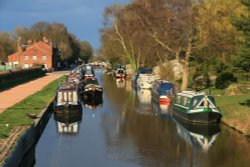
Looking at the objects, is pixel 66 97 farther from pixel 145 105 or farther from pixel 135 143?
pixel 135 143

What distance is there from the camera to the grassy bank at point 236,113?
1043 inches

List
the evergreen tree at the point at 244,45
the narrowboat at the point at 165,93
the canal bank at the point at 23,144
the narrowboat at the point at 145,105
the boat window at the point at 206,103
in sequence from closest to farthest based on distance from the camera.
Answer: the canal bank at the point at 23,144, the evergreen tree at the point at 244,45, the boat window at the point at 206,103, the narrowboat at the point at 145,105, the narrowboat at the point at 165,93

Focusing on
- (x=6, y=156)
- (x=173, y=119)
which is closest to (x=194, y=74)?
(x=173, y=119)

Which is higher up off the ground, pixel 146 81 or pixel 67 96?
pixel 67 96

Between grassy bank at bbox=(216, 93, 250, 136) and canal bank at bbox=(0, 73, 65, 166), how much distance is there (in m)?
11.7

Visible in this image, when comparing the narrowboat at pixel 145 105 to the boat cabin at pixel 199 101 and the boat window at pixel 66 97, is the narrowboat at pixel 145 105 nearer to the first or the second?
the boat window at pixel 66 97

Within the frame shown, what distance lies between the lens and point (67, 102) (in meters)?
33.3

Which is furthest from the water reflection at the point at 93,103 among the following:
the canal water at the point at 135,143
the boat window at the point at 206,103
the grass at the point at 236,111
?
the boat window at the point at 206,103

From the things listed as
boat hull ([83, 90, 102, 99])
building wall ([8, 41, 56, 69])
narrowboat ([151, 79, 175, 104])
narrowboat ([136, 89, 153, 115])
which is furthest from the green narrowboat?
building wall ([8, 41, 56, 69])

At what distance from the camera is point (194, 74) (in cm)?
5375

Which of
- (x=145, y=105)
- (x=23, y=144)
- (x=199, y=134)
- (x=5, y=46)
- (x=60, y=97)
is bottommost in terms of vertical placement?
(x=145, y=105)

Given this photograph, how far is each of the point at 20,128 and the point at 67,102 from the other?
37.4 feet

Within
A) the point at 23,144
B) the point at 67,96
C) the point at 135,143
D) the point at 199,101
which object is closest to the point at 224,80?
the point at 199,101

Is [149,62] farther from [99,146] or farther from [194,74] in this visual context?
[99,146]
